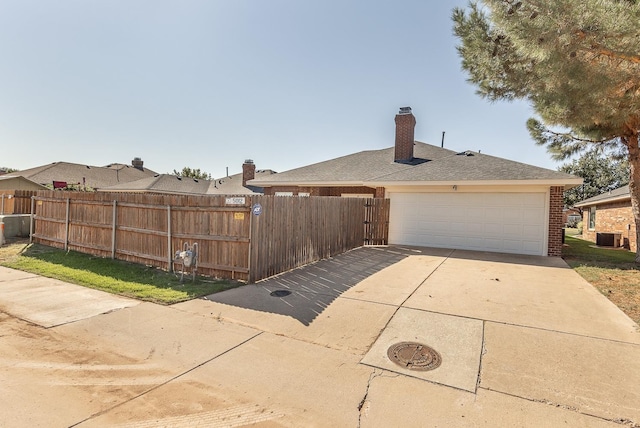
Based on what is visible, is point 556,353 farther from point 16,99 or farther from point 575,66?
point 16,99

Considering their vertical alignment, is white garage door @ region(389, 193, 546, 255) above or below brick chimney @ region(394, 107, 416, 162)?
below

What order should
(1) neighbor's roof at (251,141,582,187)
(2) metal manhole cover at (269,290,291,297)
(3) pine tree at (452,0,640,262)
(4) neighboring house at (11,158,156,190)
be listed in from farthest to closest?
(4) neighboring house at (11,158,156,190), (1) neighbor's roof at (251,141,582,187), (2) metal manhole cover at (269,290,291,297), (3) pine tree at (452,0,640,262)

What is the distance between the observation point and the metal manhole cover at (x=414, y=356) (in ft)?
11.5

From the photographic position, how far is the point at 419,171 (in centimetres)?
1343

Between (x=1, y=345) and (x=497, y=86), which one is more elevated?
(x=497, y=86)

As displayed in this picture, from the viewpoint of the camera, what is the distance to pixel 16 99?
16422 mm

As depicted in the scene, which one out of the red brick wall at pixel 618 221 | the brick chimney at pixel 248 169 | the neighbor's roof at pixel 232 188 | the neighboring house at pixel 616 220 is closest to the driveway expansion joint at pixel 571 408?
the neighboring house at pixel 616 220

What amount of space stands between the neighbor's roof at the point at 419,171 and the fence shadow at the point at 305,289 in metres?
4.56

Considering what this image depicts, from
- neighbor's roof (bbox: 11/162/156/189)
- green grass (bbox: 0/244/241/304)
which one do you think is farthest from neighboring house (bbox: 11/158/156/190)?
green grass (bbox: 0/244/241/304)

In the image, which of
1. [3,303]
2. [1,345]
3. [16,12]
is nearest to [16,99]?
[16,12]

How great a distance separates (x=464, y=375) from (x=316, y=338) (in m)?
1.77

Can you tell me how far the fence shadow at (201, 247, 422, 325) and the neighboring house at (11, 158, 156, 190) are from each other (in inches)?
1032

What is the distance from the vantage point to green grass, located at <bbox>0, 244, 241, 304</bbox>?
20.0 ft

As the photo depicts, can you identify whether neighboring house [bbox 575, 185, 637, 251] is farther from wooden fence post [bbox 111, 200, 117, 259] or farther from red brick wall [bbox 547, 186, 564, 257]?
Result: wooden fence post [bbox 111, 200, 117, 259]
